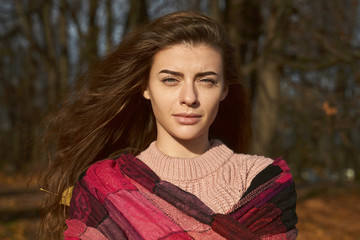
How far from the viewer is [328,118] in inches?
277

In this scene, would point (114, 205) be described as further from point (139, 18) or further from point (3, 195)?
point (3, 195)

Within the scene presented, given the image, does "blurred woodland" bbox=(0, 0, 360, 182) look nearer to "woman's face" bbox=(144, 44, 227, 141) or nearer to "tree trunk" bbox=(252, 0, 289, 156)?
"tree trunk" bbox=(252, 0, 289, 156)

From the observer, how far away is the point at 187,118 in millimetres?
2150

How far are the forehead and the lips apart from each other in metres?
0.24

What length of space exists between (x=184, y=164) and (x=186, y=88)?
43cm

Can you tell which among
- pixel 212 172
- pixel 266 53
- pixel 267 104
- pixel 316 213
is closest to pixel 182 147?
pixel 212 172

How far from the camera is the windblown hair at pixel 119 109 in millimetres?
2336

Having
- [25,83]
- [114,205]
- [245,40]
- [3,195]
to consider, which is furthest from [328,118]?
[25,83]

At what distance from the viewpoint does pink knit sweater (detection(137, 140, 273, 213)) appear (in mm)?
2119

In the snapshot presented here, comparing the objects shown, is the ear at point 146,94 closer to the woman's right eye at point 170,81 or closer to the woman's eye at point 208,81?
→ the woman's right eye at point 170,81

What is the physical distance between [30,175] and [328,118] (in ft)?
18.5

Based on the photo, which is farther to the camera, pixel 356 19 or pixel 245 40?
pixel 356 19

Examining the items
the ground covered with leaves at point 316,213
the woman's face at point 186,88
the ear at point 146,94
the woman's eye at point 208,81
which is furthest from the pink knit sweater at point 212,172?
the ground covered with leaves at point 316,213

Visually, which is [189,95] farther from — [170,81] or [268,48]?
[268,48]
